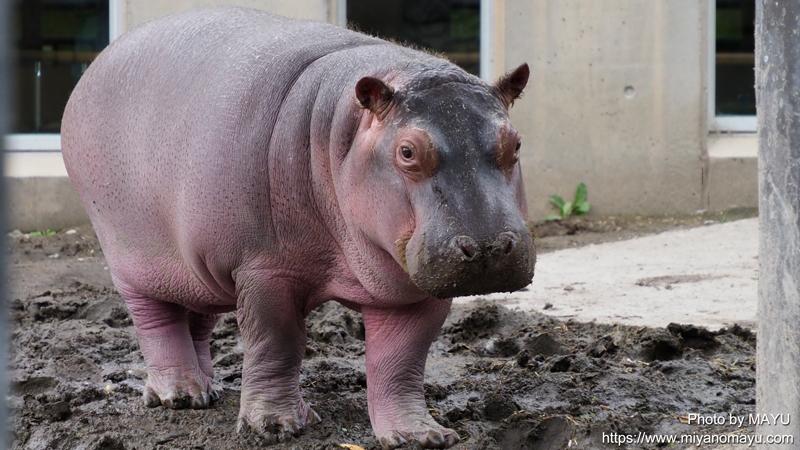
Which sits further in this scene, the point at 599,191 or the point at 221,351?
the point at 599,191

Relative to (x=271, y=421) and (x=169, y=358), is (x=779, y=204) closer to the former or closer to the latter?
(x=271, y=421)

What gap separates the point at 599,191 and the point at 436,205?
243 inches

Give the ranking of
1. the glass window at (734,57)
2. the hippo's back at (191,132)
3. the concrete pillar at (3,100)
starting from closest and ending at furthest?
the concrete pillar at (3,100) → the hippo's back at (191,132) → the glass window at (734,57)

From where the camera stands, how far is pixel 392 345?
3.52m

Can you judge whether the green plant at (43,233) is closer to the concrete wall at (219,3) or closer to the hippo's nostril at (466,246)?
the concrete wall at (219,3)

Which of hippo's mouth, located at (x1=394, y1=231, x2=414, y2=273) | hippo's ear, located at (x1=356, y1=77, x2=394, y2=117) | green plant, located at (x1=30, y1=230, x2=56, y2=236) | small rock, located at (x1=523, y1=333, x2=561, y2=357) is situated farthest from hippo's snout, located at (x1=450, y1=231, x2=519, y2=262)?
green plant, located at (x1=30, y1=230, x2=56, y2=236)

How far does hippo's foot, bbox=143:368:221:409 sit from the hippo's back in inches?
16.4

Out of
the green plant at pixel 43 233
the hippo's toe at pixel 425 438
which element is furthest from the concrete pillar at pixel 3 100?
the green plant at pixel 43 233

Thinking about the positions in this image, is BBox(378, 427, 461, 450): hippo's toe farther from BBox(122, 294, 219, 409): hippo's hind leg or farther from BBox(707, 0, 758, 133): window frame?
BBox(707, 0, 758, 133): window frame

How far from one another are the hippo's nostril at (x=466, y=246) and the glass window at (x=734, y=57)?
7.10 m

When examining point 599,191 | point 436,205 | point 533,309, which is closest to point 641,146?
point 599,191

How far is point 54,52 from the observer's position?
348 inches

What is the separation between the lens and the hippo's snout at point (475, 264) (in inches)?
109

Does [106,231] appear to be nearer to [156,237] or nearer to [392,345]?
[156,237]
